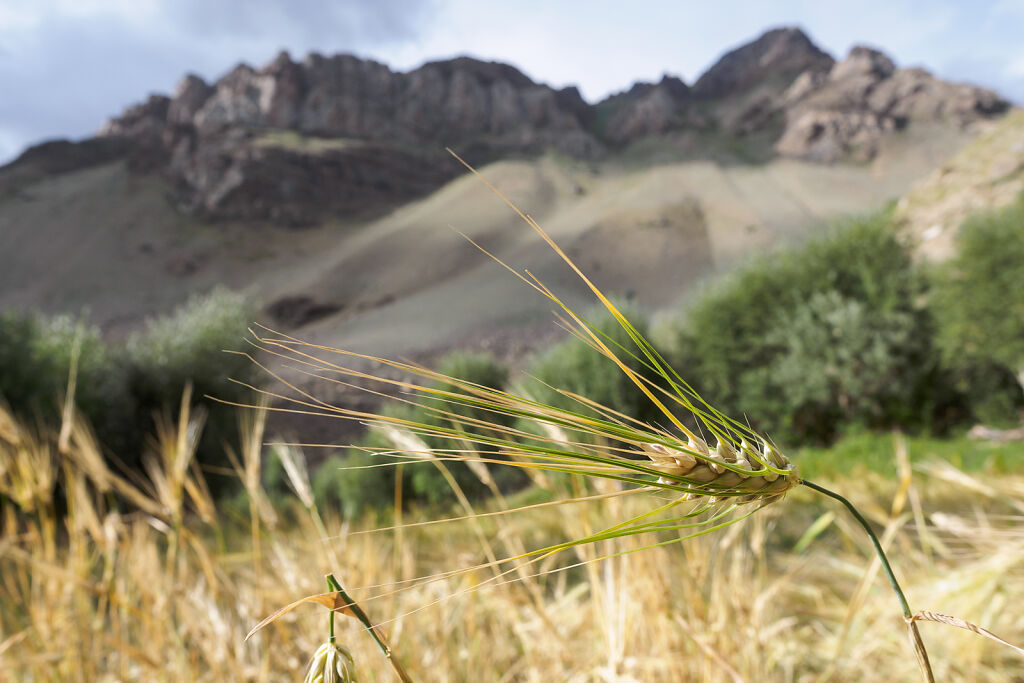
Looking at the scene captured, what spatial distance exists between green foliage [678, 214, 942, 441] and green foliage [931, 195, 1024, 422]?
2.75 ft

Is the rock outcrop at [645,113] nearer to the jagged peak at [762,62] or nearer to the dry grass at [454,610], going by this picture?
the jagged peak at [762,62]

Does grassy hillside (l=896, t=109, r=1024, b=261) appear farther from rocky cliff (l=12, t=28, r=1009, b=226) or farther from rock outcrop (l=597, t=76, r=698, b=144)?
rock outcrop (l=597, t=76, r=698, b=144)

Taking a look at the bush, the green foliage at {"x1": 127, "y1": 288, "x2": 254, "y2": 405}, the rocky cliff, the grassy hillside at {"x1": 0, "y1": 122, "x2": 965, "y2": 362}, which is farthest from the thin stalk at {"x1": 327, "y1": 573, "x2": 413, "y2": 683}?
the rocky cliff

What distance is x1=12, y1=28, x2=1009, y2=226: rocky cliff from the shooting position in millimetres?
59094

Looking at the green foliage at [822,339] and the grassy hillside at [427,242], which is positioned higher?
the grassy hillside at [427,242]

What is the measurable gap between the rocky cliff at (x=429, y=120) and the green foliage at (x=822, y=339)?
52.9m

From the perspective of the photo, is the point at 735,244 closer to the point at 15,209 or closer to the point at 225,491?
the point at 225,491

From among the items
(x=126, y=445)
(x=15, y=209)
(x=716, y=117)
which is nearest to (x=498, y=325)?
(x=126, y=445)

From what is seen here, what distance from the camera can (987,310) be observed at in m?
11.6

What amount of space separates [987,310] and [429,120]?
72.2m

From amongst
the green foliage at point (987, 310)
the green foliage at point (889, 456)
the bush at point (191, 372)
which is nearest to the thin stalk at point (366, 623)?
the green foliage at point (889, 456)

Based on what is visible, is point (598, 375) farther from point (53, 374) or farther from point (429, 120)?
point (429, 120)

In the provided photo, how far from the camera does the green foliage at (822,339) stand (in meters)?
12.5

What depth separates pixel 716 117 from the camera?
256 feet
